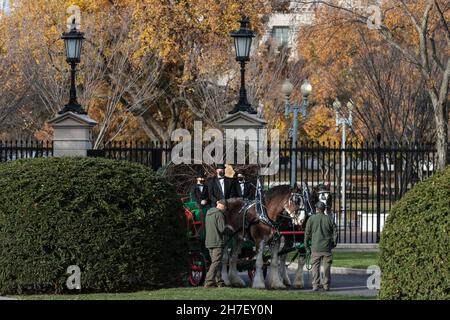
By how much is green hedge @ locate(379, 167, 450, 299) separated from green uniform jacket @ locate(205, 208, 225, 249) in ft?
20.4

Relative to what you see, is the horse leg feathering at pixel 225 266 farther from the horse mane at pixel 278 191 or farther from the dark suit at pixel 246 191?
the dark suit at pixel 246 191

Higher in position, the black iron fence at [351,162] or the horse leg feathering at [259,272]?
the black iron fence at [351,162]

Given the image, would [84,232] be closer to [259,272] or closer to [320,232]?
[259,272]

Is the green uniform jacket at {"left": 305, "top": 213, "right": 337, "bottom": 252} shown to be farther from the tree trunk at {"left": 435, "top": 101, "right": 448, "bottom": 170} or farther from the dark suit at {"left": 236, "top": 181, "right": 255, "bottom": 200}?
the tree trunk at {"left": 435, "top": 101, "right": 448, "bottom": 170}

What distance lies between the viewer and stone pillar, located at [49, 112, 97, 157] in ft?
86.5

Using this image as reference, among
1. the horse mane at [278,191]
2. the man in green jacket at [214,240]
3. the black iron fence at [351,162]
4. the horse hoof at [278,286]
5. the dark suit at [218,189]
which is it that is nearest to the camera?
the man in green jacket at [214,240]

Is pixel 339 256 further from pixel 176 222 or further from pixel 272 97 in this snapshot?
pixel 272 97

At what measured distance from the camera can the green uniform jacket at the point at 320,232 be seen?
20516 millimetres

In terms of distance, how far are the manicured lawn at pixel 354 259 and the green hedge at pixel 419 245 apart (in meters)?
9.96

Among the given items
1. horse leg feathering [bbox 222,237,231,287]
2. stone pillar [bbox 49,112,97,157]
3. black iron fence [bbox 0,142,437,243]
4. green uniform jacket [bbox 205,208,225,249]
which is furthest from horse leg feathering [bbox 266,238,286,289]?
stone pillar [bbox 49,112,97,157]

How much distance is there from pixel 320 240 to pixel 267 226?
994 millimetres

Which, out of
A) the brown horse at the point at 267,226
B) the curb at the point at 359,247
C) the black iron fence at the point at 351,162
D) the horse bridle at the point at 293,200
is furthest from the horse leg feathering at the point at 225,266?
the curb at the point at 359,247
